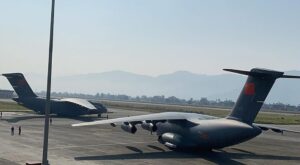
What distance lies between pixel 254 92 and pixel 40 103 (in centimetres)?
5022

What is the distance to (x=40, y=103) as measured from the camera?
73125 mm

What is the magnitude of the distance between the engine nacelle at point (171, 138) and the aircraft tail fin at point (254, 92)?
5.69 meters

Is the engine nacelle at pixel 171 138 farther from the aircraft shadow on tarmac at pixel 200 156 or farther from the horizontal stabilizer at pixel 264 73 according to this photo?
the horizontal stabilizer at pixel 264 73

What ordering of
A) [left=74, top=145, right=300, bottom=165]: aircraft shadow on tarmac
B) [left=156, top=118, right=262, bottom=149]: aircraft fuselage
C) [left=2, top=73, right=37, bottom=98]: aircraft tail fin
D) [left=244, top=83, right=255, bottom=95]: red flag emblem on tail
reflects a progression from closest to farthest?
[left=156, top=118, right=262, bottom=149]: aircraft fuselage < [left=74, top=145, right=300, bottom=165]: aircraft shadow on tarmac < [left=244, top=83, right=255, bottom=95]: red flag emblem on tail < [left=2, top=73, right=37, bottom=98]: aircraft tail fin

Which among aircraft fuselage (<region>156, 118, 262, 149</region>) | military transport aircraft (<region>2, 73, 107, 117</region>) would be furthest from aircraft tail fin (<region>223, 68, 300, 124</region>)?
military transport aircraft (<region>2, 73, 107, 117</region>)

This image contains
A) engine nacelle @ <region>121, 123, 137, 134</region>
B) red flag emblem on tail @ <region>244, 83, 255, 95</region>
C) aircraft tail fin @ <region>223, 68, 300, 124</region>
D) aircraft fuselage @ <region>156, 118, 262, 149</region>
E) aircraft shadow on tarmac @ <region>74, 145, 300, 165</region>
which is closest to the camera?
aircraft fuselage @ <region>156, 118, 262, 149</region>

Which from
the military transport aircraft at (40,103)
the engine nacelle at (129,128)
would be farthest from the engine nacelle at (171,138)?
the military transport aircraft at (40,103)

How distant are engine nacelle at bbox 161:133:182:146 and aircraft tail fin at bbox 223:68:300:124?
569cm

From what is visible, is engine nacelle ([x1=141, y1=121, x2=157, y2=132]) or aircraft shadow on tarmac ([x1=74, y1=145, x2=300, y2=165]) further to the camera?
engine nacelle ([x1=141, y1=121, x2=157, y2=132])

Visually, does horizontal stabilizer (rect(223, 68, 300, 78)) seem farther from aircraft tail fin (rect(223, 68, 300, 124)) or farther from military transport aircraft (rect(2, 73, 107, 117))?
military transport aircraft (rect(2, 73, 107, 117))

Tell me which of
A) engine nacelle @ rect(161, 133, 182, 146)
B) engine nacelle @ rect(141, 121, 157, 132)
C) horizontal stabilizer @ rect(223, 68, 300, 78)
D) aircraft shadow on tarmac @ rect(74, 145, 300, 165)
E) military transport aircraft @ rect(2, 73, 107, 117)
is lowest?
aircraft shadow on tarmac @ rect(74, 145, 300, 165)

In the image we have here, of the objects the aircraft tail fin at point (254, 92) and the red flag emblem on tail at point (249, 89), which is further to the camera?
the red flag emblem on tail at point (249, 89)

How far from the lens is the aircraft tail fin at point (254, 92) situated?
3148cm

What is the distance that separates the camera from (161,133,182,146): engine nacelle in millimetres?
34997
